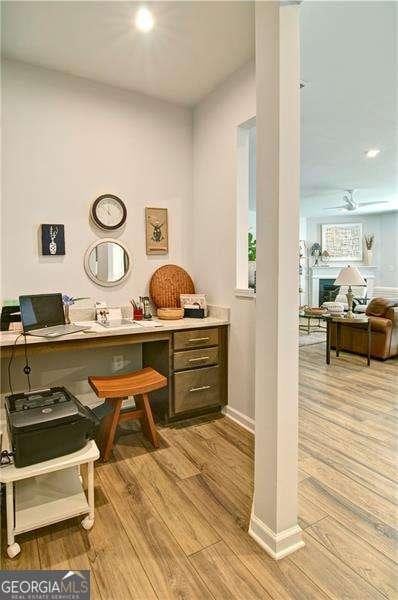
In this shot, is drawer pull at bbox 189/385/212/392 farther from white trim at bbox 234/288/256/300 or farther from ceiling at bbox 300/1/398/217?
ceiling at bbox 300/1/398/217

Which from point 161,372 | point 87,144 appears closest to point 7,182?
point 87,144

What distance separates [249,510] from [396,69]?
10.3 feet

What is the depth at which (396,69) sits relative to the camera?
Answer: 2523mm

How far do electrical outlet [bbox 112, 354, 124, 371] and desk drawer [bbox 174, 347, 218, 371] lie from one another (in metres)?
0.61

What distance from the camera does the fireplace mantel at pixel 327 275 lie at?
28.9 feet

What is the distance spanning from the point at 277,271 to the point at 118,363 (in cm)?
196

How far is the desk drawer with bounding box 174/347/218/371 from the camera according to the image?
256 centimetres

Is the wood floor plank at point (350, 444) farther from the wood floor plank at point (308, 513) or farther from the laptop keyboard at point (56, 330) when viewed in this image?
the laptop keyboard at point (56, 330)

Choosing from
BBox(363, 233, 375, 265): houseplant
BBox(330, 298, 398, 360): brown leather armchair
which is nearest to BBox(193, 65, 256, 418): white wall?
BBox(330, 298, 398, 360): brown leather armchair

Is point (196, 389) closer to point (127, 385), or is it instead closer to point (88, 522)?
point (127, 385)

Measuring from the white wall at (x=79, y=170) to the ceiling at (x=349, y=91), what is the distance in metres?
1.24

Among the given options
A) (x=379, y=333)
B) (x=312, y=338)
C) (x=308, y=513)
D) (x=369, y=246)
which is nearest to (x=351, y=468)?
(x=308, y=513)

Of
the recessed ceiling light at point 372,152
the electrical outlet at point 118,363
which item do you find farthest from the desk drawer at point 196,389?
the recessed ceiling light at point 372,152

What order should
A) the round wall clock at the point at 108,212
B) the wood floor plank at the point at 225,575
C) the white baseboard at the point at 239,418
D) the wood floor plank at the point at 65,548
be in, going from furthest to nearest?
1. the round wall clock at the point at 108,212
2. the white baseboard at the point at 239,418
3. the wood floor plank at the point at 65,548
4. the wood floor plank at the point at 225,575
